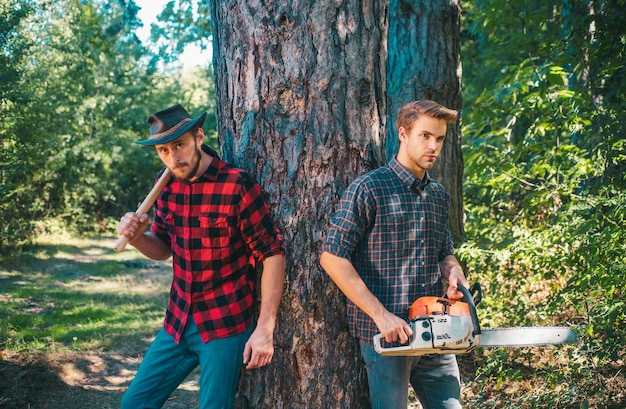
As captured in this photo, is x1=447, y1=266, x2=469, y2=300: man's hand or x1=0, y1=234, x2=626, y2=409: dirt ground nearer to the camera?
x1=447, y1=266, x2=469, y2=300: man's hand

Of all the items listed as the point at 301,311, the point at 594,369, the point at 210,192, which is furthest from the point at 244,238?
the point at 594,369

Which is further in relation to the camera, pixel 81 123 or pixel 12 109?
pixel 81 123

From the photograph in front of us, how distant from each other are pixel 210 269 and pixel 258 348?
443 millimetres

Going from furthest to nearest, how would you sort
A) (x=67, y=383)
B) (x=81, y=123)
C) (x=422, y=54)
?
(x=81, y=123), (x=67, y=383), (x=422, y=54)

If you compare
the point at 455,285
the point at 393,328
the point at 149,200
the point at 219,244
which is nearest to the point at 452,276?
the point at 455,285

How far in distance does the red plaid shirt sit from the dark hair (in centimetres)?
82

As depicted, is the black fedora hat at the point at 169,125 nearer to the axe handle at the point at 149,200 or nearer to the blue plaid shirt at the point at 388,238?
the axe handle at the point at 149,200

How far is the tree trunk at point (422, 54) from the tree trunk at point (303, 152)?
7.01 feet

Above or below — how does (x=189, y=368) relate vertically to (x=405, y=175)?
below

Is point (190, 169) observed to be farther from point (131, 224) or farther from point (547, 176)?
point (547, 176)

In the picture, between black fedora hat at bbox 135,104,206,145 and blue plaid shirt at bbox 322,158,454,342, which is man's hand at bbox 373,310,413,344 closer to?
blue plaid shirt at bbox 322,158,454,342

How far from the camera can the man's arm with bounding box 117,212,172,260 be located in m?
2.67

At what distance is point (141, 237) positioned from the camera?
2879 millimetres

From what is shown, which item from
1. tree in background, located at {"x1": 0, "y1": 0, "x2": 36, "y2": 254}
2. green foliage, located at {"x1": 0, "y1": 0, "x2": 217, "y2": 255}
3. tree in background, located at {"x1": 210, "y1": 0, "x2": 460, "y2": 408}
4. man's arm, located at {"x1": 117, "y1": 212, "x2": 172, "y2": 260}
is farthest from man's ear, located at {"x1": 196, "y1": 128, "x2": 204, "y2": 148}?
green foliage, located at {"x1": 0, "y1": 0, "x2": 217, "y2": 255}
